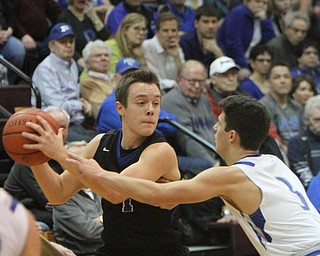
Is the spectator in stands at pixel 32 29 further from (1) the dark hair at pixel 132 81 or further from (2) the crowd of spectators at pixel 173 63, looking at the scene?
(1) the dark hair at pixel 132 81

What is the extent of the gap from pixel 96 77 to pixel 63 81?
1.53ft

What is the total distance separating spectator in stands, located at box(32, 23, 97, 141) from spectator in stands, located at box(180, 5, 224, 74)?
7.06 feet

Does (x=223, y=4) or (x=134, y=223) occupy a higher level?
(x=223, y=4)

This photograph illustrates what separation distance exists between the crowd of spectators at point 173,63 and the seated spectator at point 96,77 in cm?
1

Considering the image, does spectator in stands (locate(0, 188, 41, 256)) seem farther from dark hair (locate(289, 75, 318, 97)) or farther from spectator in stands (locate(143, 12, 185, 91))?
dark hair (locate(289, 75, 318, 97))

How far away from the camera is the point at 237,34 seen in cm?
1257

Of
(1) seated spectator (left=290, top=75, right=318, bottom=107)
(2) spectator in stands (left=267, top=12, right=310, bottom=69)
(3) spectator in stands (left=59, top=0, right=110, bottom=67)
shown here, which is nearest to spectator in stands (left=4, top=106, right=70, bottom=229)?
(3) spectator in stands (left=59, top=0, right=110, bottom=67)

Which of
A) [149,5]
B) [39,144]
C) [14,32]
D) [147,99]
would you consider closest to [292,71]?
[149,5]

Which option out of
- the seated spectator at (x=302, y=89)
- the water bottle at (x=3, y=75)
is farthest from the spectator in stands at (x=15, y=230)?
the seated spectator at (x=302, y=89)

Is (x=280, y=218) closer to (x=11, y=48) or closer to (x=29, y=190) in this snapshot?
(x=29, y=190)

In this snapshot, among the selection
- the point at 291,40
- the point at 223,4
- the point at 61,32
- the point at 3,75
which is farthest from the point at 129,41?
the point at 223,4

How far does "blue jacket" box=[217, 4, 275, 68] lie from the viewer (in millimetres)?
12484

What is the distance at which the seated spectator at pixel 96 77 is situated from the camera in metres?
10.1

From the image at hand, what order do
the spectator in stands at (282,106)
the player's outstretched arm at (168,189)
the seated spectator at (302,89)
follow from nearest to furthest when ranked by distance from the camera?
the player's outstretched arm at (168,189)
the spectator in stands at (282,106)
the seated spectator at (302,89)
